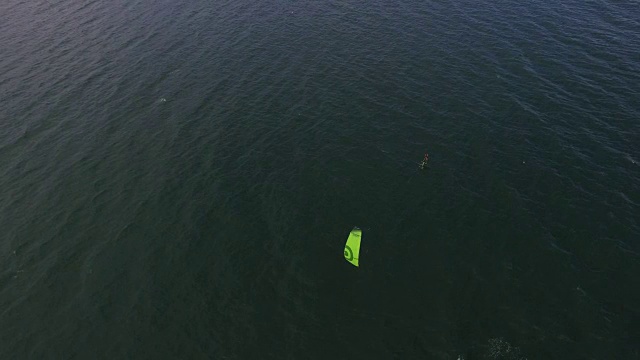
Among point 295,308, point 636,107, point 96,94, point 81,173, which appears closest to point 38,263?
point 81,173

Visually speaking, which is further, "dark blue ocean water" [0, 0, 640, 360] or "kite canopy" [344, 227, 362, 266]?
"kite canopy" [344, 227, 362, 266]

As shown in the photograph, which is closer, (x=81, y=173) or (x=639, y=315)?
(x=639, y=315)

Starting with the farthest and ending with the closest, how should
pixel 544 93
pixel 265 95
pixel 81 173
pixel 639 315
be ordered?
pixel 265 95, pixel 544 93, pixel 81 173, pixel 639 315

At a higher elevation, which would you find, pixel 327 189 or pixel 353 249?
pixel 353 249

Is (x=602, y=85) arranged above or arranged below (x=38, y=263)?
above

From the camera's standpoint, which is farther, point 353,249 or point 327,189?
point 327,189

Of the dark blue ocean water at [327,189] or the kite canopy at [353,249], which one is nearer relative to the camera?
the dark blue ocean water at [327,189]

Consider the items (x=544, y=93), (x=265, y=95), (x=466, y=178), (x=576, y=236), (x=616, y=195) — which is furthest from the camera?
(x=265, y=95)

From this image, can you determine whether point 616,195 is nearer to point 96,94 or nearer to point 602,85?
point 602,85
